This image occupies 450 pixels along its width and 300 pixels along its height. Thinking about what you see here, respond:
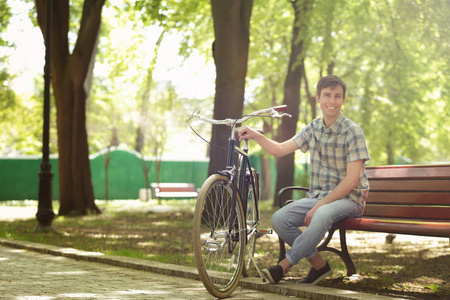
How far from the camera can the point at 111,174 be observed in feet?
95.2

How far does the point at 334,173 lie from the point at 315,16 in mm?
9451

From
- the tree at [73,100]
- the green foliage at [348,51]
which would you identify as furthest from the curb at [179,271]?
the green foliage at [348,51]

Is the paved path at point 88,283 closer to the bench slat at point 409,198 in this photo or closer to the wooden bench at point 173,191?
the bench slat at point 409,198

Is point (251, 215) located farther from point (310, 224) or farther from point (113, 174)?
point (113, 174)

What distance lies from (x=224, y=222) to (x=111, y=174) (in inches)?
959

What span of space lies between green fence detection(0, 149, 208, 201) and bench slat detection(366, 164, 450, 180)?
2124 cm

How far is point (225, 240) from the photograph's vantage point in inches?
204

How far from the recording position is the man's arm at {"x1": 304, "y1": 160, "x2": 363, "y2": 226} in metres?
5.30

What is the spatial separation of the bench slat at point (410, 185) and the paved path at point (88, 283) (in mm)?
1692

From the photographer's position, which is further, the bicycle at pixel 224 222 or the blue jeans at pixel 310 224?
the blue jeans at pixel 310 224

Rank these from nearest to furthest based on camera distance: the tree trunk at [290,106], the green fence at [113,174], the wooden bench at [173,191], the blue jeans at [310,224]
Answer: the blue jeans at [310,224] < the tree trunk at [290,106] < the wooden bench at [173,191] < the green fence at [113,174]

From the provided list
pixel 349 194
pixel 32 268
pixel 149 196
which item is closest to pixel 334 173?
pixel 349 194

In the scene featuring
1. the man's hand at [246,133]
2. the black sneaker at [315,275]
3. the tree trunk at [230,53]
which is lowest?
the black sneaker at [315,275]

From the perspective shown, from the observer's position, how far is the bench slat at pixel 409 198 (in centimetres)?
573
